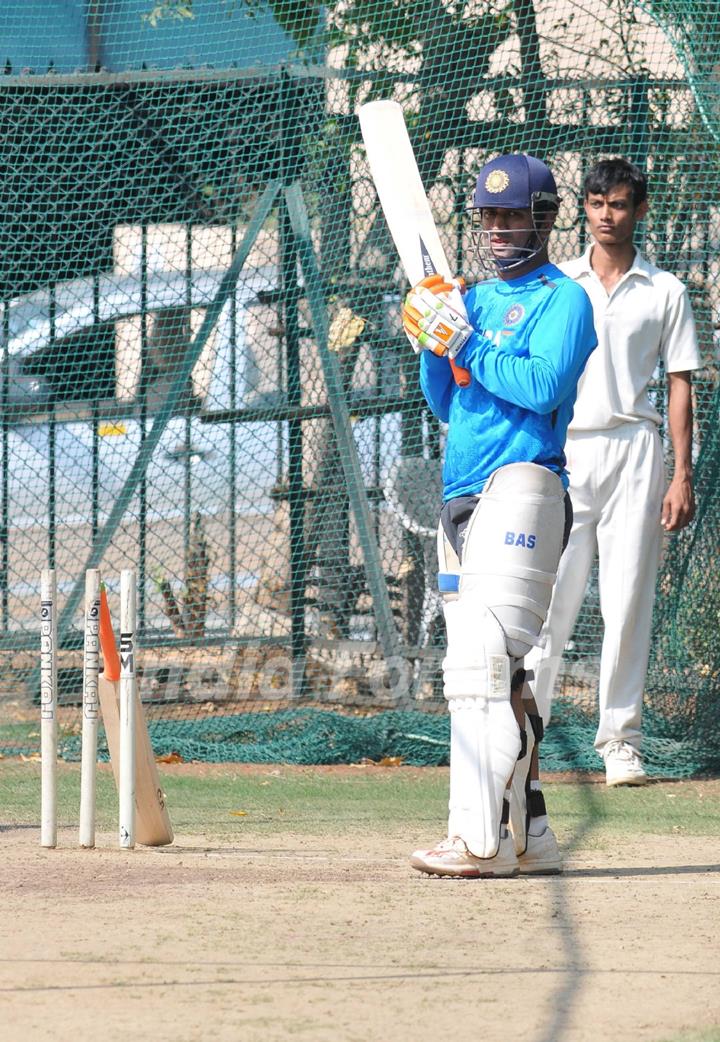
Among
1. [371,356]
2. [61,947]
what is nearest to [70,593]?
[371,356]

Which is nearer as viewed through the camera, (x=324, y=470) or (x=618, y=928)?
(x=618, y=928)

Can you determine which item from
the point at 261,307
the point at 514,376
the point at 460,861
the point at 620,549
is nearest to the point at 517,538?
the point at 514,376

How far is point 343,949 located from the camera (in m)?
3.41

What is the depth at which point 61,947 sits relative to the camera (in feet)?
11.1

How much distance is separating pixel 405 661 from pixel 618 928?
171 inches

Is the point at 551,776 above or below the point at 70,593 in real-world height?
below

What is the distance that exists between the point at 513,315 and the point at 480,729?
1.17m

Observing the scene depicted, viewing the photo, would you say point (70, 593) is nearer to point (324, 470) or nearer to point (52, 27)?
point (324, 470)

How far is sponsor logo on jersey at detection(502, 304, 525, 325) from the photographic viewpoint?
4543mm

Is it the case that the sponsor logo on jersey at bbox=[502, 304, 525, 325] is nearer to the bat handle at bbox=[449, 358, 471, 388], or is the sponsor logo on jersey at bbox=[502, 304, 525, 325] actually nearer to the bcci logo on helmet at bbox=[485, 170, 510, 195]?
the bat handle at bbox=[449, 358, 471, 388]

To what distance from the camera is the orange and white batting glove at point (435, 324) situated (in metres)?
4.38

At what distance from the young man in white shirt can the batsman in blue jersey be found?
174cm

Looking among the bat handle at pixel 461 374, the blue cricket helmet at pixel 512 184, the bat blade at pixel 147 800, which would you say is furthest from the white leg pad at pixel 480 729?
A: the blue cricket helmet at pixel 512 184

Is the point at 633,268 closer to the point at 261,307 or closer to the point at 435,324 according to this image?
the point at 435,324
